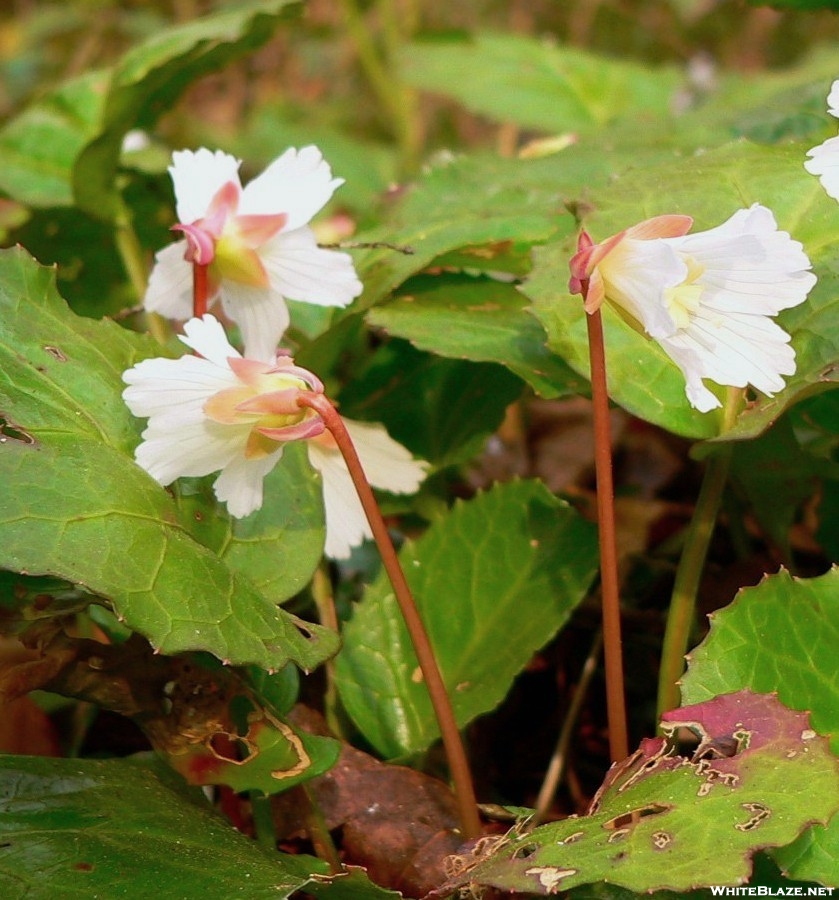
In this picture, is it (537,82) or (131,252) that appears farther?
(537,82)

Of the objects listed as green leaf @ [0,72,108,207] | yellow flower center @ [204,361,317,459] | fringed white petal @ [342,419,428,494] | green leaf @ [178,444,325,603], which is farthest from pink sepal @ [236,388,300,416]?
green leaf @ [0,72,108,207]

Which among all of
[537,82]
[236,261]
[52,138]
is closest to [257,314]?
[236,261]

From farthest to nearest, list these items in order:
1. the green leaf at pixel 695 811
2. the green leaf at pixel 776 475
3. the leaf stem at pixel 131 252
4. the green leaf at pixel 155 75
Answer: the leaf stem at pixel 131 252
the green leaf at pixel 155 75
the green leaf at pixel 776 475
the green leaf at pixel 695 811

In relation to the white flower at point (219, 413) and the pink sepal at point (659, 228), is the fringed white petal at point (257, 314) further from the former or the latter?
the pink sepal at point (659, 228)

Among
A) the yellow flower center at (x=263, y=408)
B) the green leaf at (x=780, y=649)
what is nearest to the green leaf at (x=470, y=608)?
the green leaf at (x=780, y=649)

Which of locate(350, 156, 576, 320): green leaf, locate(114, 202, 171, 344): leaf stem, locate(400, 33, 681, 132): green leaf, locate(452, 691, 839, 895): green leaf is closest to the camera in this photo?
locate(452, 691, 839, 895): green leaf

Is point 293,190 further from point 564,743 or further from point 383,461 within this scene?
point 564,743

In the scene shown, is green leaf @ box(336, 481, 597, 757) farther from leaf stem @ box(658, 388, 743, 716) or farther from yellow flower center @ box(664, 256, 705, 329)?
yellow flower center @ box(664, 256, 705, 329)
